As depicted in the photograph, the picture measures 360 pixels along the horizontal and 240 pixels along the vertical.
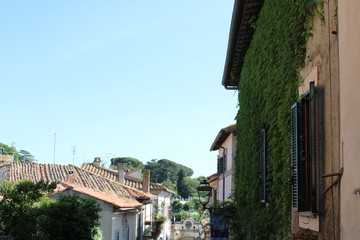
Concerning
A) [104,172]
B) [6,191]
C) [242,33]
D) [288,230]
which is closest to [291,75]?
[288,230]

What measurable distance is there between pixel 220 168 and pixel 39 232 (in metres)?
8.77

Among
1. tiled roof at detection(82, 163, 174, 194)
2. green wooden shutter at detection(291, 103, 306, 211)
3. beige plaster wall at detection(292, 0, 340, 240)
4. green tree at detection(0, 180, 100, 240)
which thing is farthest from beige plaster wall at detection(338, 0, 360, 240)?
tiled roof at detection(82, 163, 174, 194)

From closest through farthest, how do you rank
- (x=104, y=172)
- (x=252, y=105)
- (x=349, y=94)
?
(x=349, y=94)
(x=252, y=105)
(x=104, y=172)

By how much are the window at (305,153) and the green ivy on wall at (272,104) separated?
777 mm

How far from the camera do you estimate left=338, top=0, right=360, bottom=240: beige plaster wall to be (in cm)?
418

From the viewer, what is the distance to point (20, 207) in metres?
17.3

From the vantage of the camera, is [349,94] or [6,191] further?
[6,191]

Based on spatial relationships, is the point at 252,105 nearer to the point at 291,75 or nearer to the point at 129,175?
the point at 291,75

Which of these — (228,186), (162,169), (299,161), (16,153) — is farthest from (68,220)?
(162,169)

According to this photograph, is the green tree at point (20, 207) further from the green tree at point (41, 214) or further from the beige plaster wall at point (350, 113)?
the beige plaster wall at point (350, 113)

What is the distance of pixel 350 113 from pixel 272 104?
3.65 meters

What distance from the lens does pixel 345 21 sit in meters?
4.62

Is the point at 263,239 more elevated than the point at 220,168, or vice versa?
the point at 220,168

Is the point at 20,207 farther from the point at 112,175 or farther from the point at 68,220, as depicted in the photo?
the point at 112,175
